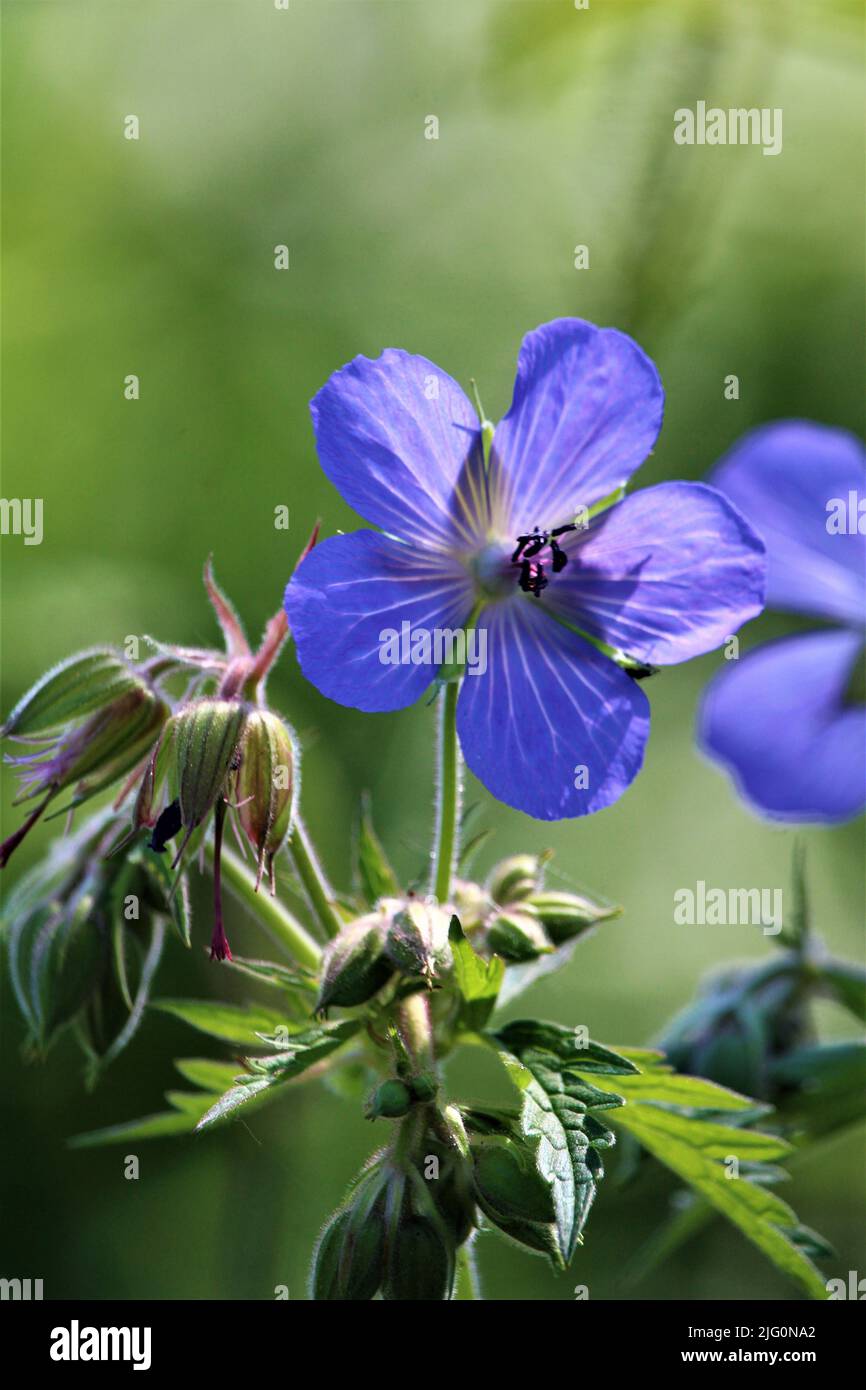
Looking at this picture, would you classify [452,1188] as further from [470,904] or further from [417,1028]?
[470,904]

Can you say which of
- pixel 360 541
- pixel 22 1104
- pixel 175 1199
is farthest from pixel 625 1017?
pixel 360 541

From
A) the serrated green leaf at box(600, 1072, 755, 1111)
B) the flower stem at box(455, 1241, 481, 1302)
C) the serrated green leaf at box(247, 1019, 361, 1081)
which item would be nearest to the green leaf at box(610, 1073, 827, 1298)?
the serrated green leaf at box(600, 1072, 755, 1111)

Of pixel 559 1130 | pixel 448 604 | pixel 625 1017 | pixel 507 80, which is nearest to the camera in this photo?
pixel 559 1130

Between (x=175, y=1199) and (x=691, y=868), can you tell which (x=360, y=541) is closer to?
(x=175, y=1199)

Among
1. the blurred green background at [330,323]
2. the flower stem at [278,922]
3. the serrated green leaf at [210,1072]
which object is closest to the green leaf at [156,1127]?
the serrated green leaf at [210,1072]

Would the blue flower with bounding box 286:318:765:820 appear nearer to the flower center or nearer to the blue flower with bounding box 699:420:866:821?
the flower center

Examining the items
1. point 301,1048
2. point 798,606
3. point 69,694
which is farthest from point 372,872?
point 798,606
